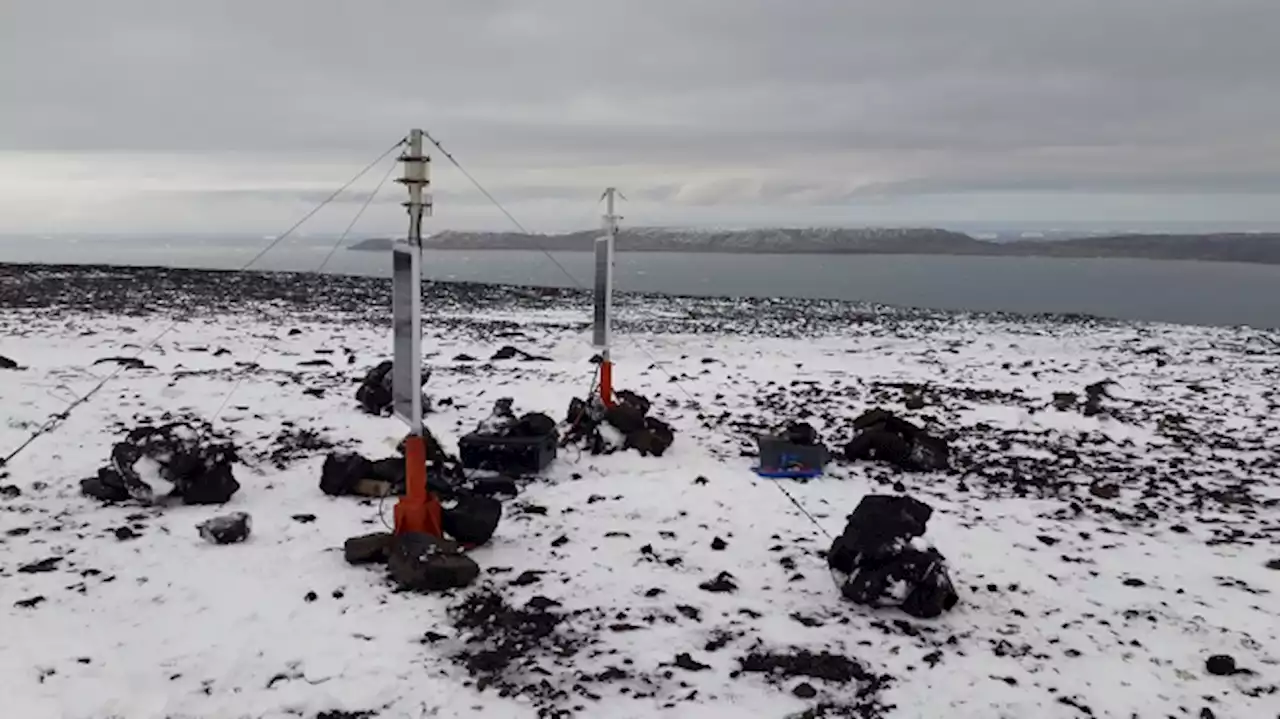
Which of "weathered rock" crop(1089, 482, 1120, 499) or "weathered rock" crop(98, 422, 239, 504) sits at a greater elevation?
"weathered rock" crop(98, 422, 239, 504)

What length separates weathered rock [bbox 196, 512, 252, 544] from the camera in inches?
292

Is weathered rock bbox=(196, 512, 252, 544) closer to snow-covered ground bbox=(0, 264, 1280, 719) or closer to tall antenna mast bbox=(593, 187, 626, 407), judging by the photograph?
snow-covered ground bbox=(0, 264, 1280, 719)

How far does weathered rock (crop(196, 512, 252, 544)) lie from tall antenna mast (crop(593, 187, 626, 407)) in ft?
17.2

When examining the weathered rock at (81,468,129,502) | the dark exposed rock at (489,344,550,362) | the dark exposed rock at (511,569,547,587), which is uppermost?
the dark exposed rock at (489,344,550,362)

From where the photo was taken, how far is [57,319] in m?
21.2

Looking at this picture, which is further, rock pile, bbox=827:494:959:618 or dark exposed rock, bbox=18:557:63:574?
dark exposed rock, bbox=18:557:63:574

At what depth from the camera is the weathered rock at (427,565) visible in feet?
21.8

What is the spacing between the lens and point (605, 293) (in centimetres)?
1217

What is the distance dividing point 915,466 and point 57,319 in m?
20.6

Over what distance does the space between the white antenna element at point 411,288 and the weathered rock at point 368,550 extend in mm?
927

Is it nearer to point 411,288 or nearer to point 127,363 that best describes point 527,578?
point 411,288

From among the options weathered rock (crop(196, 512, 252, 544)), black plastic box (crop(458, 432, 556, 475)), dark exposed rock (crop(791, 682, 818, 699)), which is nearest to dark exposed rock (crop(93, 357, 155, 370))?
black plastic box (crop(458, 432, 556, 475))

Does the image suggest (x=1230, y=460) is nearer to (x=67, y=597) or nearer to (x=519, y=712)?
(x=519, y=712)

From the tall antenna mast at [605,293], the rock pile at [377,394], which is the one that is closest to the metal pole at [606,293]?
the tall antenna mast at [605,293]
